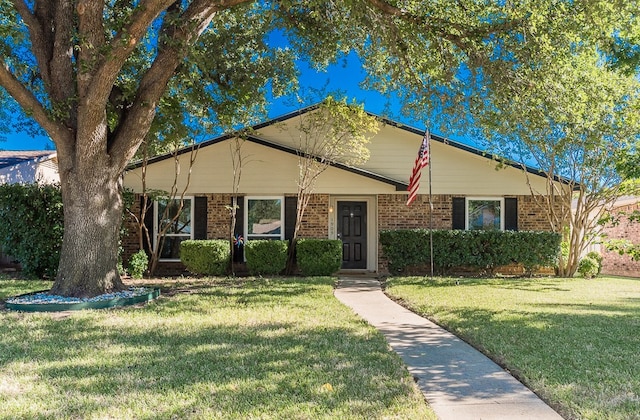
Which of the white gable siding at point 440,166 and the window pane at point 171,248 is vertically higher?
the white gable siding at point 440,166

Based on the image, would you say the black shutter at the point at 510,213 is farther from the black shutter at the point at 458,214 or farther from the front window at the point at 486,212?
the black shutter at the point at 458,214

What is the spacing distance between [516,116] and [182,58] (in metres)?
5.71

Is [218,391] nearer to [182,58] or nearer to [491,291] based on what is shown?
[182,58]

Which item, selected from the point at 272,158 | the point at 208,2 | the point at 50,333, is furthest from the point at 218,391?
the point at 272,158

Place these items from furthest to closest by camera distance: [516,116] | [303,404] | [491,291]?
[491,291] < [516,116] < [303,404]

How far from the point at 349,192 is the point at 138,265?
5.80 meters

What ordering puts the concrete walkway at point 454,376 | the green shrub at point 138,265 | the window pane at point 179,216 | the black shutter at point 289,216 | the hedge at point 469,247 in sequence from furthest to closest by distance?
the window pane at point 179,216, the black shutter at point 289,216, the hedge at point 469,247, the green shrub at point 138,265, the concrete walkway at point 454,376

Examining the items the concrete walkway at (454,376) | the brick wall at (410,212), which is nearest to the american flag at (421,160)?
the brick wall at (410,212)

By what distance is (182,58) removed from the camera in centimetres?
791

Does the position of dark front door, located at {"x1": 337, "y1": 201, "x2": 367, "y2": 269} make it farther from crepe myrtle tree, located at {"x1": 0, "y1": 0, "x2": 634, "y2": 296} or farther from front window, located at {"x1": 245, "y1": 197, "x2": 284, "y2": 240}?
crepe myrtle tree, located at {"x1": 0, "y1": 0, "x2": 634, "y2": 296}

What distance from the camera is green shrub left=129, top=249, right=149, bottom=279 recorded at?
41.9 feet

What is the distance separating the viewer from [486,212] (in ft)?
48.6

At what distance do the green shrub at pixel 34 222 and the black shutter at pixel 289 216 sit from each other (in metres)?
5.59

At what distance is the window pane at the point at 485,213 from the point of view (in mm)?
14758
